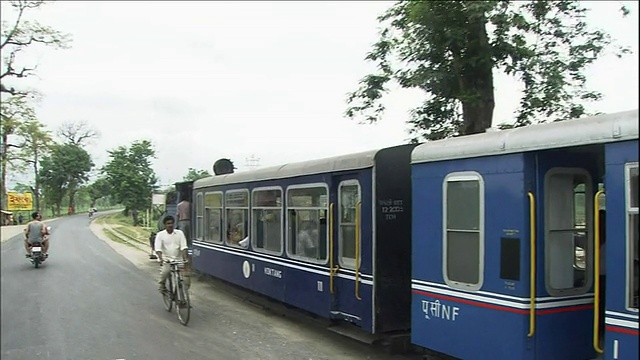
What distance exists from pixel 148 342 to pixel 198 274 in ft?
25.4

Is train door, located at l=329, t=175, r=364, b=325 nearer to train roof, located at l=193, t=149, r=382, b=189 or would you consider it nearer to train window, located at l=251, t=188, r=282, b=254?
train roof, located at l=193, t=149, r=382, b=189

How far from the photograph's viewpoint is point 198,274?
15.3m

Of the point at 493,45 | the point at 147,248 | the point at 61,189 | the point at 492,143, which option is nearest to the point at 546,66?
the point at 493,45

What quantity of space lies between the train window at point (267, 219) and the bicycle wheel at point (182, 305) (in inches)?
61.7

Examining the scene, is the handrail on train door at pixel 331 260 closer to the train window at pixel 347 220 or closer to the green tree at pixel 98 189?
the train window at pixel 347 220

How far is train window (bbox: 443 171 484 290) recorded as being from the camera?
5.47m

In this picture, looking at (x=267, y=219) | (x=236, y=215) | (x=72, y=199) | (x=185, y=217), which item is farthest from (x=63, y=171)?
(x=185, y=217)

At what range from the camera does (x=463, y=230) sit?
569 cm

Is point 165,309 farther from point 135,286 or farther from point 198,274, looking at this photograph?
point 198,274

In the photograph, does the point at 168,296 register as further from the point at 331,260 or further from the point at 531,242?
the point at 531,242

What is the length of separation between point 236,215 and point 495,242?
7052mm

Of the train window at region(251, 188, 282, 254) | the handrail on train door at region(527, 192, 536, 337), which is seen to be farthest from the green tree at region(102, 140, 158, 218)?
the handrail on train door at region(527, 192, 536, 337)

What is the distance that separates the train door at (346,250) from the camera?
729 cm

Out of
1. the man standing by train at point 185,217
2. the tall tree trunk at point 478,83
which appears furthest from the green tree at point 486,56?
the man standing by train at point 185,217
